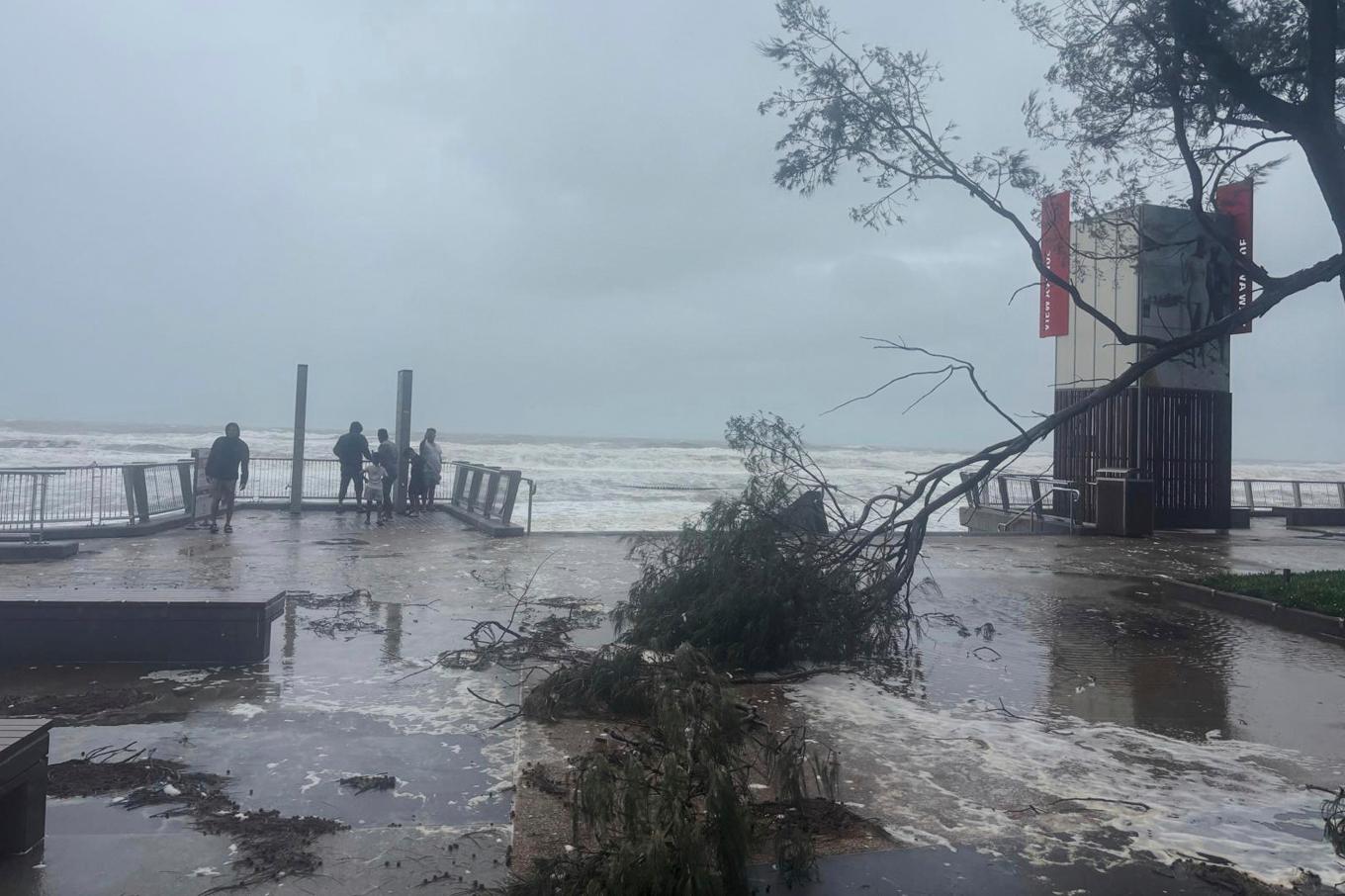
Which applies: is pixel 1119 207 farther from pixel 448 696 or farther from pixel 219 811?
pixel 219 811

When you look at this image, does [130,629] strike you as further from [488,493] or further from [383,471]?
[383,471]

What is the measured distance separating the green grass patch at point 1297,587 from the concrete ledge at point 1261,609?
109 millimetres

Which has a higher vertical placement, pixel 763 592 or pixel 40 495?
pixel 40 495

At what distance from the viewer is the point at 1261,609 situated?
10.1 meters

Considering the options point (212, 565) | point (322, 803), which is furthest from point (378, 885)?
point (212, 565)

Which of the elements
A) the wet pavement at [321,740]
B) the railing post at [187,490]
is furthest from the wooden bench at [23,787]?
the railing post at [187,490]

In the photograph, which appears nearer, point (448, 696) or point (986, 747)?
point (986, 747)

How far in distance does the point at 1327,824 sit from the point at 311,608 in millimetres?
8056

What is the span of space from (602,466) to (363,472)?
3524cm

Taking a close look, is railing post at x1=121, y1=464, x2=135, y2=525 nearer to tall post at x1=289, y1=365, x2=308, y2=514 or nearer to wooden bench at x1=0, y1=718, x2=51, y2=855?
tall post at x1=289, y1=365, x2=308, y2=514

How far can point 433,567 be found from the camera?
12.6m

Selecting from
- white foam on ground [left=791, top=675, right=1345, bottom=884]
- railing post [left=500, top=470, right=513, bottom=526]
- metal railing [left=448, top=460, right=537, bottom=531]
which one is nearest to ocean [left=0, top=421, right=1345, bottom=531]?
metal railing [left=448, top=460, right=537, bottom=531]

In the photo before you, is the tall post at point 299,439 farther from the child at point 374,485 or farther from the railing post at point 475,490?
the railing post at point 475,490

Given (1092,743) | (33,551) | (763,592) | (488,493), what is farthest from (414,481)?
(1092,743)
